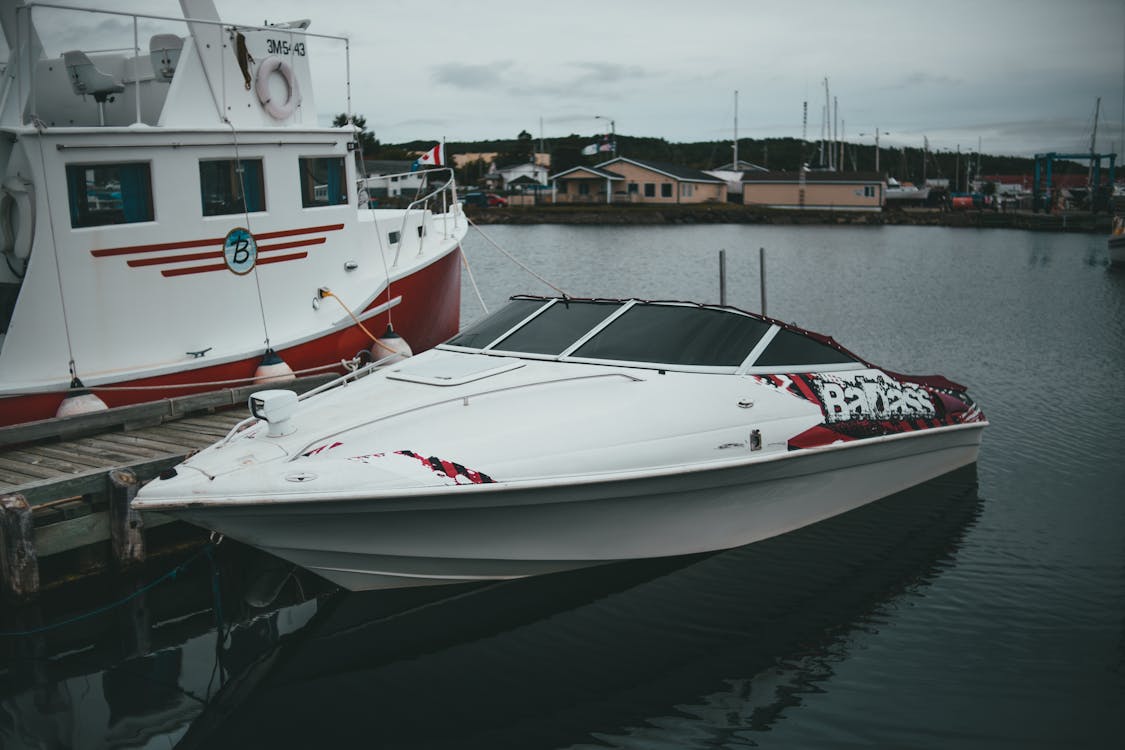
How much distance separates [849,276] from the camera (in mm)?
34094

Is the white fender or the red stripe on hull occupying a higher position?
the white fender

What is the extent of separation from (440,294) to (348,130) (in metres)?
3.09

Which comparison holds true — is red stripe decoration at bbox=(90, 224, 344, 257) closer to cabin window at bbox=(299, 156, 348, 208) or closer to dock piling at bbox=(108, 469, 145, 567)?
cabin window at bbox=(299, 156, 348, 208)

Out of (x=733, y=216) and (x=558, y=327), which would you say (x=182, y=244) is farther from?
(x=733, y=216)

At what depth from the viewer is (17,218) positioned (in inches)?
390

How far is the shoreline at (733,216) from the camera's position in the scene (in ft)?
217

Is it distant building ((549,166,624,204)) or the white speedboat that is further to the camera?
distant building ((549,166,624,204))

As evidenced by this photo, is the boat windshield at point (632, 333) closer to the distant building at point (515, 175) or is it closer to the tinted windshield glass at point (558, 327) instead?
the tinted windshield glass at point (558, 327)

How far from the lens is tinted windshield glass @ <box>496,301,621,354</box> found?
8.66m

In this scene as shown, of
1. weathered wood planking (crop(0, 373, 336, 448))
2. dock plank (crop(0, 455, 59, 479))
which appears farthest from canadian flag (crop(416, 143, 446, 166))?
dock plank (crop(0, 455, 59, 479))

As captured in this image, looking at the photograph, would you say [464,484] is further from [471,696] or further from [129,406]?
[129,406]

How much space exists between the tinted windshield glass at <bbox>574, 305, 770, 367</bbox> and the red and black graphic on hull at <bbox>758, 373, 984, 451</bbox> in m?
0.43

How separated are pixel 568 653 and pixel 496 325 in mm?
3426

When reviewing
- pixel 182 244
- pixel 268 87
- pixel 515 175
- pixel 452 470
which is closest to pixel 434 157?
pixel 268 87
